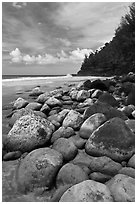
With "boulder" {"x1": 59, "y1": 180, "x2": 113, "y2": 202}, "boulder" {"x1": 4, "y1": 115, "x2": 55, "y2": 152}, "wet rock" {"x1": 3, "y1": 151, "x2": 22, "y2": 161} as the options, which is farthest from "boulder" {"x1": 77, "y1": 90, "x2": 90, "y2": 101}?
Result: "boulder" {"x1": 59, "y1": 180, "x2": 113, "y2": 202}

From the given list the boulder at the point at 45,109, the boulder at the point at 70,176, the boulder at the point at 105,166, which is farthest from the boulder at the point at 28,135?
the boulder at the point at 45,109

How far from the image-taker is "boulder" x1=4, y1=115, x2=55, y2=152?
294cm

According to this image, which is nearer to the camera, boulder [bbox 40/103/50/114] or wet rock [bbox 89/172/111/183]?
wet rock [bbox 89/172/111/183]

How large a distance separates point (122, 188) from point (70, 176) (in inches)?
22.4

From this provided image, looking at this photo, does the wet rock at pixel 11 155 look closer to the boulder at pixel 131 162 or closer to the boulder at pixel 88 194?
the boulder at pixel 88 194

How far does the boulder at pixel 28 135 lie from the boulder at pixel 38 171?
0.53 metres

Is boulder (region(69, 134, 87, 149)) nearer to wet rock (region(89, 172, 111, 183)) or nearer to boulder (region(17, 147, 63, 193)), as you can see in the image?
boulder (region(17, 147, 63, 193))

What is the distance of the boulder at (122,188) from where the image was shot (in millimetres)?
1862

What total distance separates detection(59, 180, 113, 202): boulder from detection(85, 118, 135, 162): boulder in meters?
0.79

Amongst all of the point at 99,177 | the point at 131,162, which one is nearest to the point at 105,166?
the point at 99,177

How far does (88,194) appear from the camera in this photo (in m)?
1.81

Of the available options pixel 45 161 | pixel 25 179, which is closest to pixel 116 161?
pixel 45 161

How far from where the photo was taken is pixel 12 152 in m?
2.80

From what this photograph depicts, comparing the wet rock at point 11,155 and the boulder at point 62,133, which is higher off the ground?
the boulder at point 62,133
